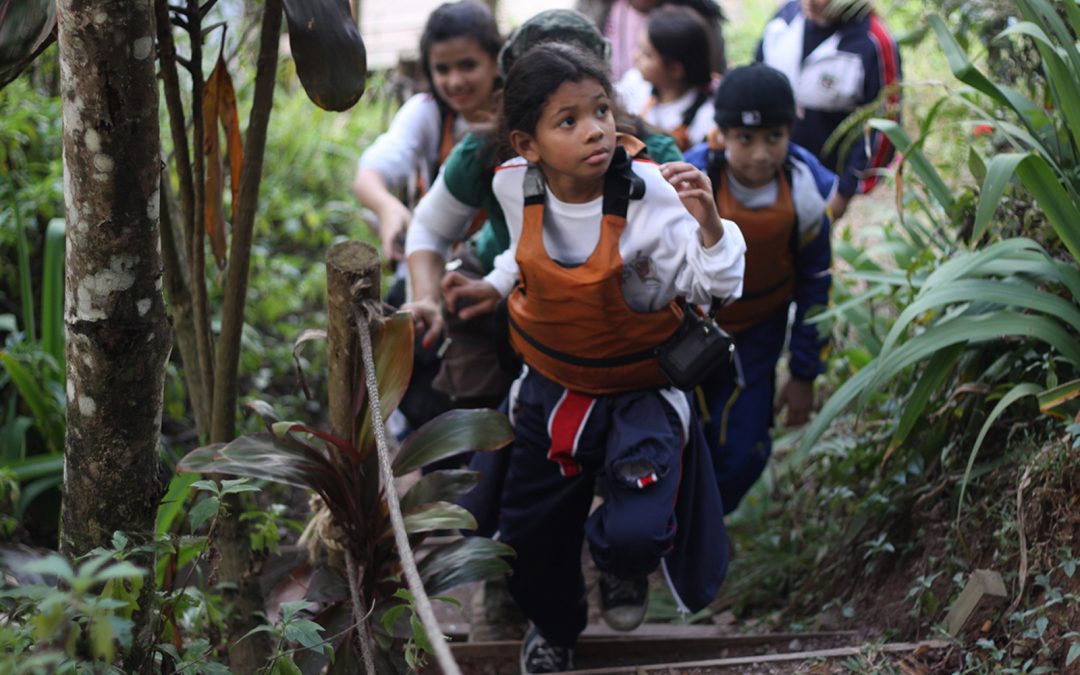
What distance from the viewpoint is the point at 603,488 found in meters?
3.51

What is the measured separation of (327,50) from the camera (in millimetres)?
2389

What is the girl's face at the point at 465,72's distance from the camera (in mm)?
3744

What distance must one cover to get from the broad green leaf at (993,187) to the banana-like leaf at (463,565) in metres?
1.34

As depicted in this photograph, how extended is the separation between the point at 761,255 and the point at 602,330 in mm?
908

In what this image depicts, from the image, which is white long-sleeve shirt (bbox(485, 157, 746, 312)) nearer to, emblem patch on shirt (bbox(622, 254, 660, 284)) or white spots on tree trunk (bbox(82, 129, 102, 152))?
emblem patch on shirt (bbox(622, 254, 660, 284))

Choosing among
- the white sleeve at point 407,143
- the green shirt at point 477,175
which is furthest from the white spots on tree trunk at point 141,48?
the white sleeve at point 407,143

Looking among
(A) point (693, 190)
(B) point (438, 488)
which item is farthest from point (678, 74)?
(B) point (438, 488)

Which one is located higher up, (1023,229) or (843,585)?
(1023,229)

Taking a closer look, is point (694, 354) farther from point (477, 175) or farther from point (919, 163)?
point (919, 163)

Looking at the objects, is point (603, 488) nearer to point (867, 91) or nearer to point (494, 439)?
point (494, 439)

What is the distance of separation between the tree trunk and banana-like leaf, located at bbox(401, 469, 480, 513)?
622 millimetres

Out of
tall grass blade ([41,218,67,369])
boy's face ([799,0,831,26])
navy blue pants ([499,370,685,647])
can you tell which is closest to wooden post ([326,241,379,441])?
navy blue pants ([499,370,685,647])

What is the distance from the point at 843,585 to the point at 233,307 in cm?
190

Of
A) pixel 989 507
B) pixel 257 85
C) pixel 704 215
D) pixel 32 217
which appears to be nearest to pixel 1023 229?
pixel 989 507
